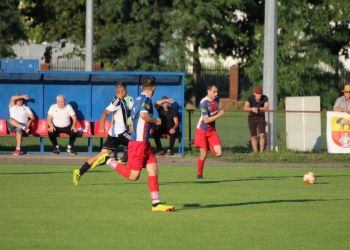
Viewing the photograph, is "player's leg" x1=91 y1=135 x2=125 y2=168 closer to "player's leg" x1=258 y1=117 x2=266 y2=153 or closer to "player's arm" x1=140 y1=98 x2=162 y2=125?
"player's arm" x1=140 y1=98 x2=162 y2=125

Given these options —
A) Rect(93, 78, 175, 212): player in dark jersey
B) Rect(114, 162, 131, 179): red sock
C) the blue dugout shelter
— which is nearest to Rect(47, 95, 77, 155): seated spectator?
the blue dugout shelter

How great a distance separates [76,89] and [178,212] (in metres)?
13.9

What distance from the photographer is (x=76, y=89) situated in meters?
27.9

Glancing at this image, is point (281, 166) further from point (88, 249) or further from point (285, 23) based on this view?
point (285, 23)

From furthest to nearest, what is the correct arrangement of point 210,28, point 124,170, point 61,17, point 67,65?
point 67,65, point 61,17, point 210,28, point 124,170

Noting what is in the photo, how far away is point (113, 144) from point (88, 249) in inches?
314

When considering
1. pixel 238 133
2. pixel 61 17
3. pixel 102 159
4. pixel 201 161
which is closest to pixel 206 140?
pixel 201 161

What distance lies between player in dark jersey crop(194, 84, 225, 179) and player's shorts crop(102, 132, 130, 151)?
154 cm

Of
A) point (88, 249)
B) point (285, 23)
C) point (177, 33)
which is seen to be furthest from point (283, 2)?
point (88, 249)

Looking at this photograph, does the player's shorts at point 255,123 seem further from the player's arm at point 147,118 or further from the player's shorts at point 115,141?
the player's arm at point 147,118

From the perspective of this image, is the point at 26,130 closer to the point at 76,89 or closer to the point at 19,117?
the point at 19,117

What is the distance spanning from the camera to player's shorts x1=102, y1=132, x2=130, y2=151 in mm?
18922

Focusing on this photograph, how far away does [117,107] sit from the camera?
774 inches

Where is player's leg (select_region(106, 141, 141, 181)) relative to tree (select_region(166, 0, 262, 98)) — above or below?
below
